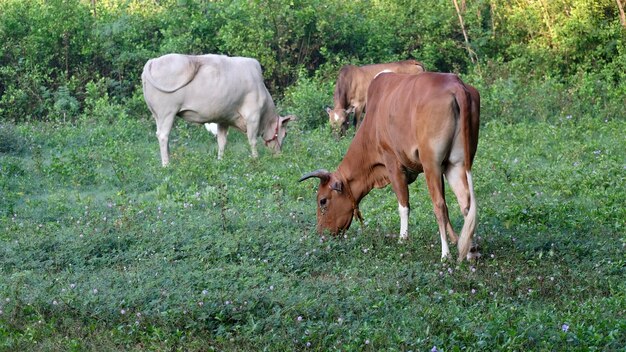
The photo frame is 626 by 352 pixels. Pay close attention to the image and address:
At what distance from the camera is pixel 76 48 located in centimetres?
1862

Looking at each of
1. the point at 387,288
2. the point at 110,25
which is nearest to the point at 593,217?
the point at 387,288

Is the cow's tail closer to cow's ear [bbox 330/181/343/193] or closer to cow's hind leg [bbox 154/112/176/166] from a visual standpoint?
cow's ear [bbox 330/181/343/193]

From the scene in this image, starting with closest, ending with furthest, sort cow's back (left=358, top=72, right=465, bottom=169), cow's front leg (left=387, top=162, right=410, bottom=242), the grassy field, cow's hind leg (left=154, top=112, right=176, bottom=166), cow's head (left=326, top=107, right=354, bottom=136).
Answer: the grassy field < cow's back (left=358, top=72, right=465, bottom=169) < cow's front leg (left=387, top=162, right=410, bottom=242) < cow's hind leg (left=154, top=112, right=176, bottom=166) < cow's head (left=326, top=107, right=354, bottom=136)

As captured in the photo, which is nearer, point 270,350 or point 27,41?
point 270,350

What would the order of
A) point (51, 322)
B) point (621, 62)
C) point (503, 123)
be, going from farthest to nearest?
point (621, 62), point (503, 123), point (51, 322)

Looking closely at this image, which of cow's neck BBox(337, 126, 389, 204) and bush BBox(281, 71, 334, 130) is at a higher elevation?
cow's neck BBox(337, 126, 389, 204)

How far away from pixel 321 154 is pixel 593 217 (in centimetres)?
473

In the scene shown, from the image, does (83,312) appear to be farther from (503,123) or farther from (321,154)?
(503,123)

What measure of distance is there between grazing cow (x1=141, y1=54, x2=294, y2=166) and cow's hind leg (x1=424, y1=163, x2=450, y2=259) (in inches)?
233

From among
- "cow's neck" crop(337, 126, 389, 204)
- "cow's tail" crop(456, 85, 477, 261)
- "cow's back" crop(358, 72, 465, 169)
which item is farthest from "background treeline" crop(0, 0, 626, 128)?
"cow's tail" crop(456, 85, 477, 261)

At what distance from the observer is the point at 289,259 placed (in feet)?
25.1

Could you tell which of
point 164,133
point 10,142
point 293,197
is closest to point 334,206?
point 293,197

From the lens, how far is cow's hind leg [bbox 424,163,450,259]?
767 cm

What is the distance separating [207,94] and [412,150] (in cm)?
587
